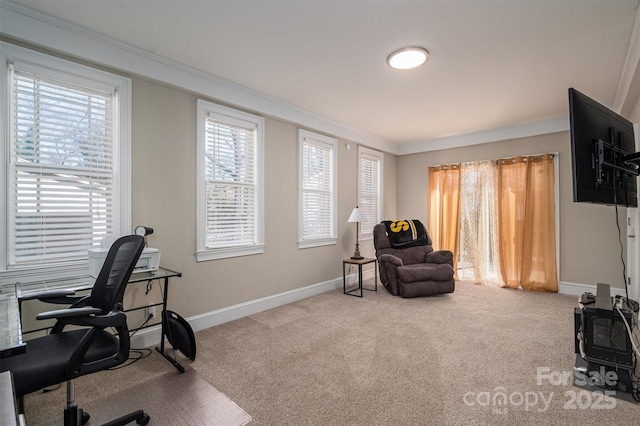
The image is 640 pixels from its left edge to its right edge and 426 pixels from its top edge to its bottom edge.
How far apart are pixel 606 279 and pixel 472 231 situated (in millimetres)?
1775

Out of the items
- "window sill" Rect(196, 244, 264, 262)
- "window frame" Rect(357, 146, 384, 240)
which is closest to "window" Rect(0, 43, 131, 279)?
"window sill" Rect(196, 244, 264, 262)

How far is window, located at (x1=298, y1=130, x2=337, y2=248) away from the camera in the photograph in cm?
423

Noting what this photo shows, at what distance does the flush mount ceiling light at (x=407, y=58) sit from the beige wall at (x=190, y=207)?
5.55ft

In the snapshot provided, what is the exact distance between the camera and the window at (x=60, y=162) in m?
2.12

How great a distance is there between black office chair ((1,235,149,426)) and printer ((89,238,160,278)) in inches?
16.2

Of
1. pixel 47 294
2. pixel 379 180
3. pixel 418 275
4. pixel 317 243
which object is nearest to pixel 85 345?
pixel 47 294

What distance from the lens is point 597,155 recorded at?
68.6 inches

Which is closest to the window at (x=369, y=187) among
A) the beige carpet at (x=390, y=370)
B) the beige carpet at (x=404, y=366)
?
the beige carpet at (x=404, y=366)

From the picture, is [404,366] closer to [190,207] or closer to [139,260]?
[139,260]

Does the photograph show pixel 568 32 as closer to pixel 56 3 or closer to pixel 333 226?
pixel 333 226

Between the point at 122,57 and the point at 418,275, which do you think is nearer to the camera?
the point at 122,57

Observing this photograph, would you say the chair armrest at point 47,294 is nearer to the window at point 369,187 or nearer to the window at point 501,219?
the window at point 369,187

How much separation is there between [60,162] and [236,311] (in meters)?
2.13

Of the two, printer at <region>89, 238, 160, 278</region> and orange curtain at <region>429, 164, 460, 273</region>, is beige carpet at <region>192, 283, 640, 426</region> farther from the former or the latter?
orange curtain at <region>429, 164, 460, 273</region>
